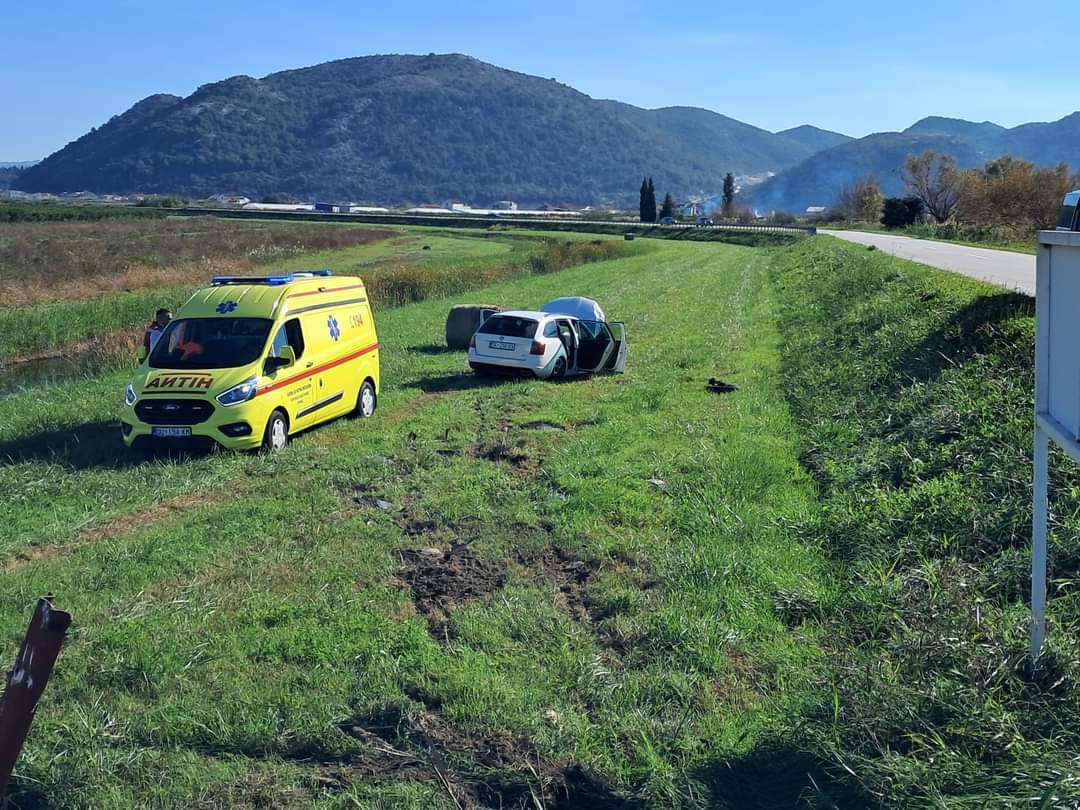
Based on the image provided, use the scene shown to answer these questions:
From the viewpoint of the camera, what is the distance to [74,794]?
183 inches

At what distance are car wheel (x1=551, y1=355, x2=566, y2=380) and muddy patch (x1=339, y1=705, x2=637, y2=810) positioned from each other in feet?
40.6

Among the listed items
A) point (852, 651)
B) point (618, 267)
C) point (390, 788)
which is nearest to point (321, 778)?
point (390, 788)

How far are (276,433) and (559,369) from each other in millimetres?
6469

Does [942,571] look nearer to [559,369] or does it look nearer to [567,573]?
[567,573]

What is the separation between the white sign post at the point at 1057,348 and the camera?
3865 millimetres

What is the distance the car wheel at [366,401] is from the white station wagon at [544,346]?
9.03 ft

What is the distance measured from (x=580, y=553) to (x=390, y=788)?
3669 millimetres

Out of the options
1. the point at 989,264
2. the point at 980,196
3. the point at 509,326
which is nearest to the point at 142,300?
the point at 509,326

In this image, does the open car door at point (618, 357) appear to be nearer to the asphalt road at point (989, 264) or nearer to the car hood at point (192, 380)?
the asphalt road at point (989, 264)

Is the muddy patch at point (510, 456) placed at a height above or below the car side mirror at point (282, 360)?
below

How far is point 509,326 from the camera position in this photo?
17594 mm

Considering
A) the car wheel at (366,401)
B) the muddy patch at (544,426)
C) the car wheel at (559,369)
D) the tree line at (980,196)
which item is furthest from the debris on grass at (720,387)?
the tree line at (980,196)

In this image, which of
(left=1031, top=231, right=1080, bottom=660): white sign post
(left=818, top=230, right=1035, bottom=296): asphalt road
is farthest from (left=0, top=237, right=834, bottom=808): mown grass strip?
(left=818, top=230, right=1035, bottom=296): asphalt road

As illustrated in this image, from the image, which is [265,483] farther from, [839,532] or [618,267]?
[618,267]
